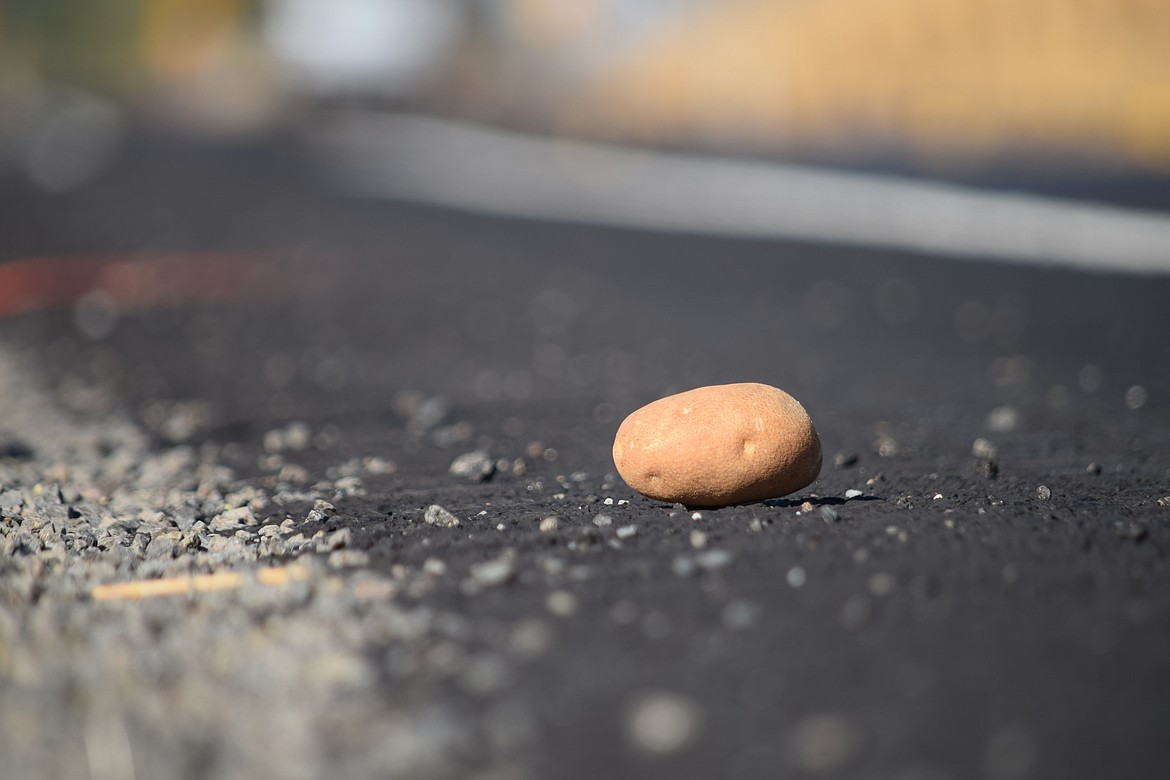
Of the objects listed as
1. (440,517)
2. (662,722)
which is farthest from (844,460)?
(662,722)

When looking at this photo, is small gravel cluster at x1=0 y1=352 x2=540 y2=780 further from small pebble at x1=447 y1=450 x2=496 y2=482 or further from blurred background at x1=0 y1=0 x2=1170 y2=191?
blurred background at x1=0 y1=0 x2=1170 y2=191

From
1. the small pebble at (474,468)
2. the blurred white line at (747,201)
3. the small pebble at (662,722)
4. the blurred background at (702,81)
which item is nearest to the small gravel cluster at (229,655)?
the small pebble at (662,722)

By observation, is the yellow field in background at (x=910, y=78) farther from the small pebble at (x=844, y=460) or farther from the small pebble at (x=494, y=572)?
the small pebble at (x=494, y=572)

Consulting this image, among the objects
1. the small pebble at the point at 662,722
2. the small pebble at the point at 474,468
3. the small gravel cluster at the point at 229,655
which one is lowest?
the small pebble at the point at 662,722

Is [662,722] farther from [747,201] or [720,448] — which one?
[747,201]

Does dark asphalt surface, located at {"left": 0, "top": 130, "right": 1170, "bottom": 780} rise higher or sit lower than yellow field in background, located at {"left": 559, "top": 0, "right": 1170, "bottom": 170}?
lower

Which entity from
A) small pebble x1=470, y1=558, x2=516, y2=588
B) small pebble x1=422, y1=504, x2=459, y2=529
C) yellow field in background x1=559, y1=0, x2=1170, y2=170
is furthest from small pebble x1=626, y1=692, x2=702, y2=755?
yellow field in background x1=559, y1=0, x2=1170, y2=170
